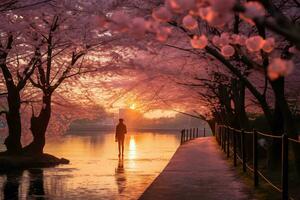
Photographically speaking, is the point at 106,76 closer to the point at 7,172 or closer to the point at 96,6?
the point at 96,6

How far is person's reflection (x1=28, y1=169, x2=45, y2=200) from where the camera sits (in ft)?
41.0

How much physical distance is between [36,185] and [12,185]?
0.68m

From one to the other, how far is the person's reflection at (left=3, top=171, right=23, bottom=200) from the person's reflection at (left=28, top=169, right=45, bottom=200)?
36 cm

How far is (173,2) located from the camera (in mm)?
3627

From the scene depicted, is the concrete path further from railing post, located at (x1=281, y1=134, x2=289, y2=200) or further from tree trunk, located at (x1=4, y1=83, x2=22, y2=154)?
tree trunk, located at (x1=4, y1=83, x2=22, y2=154)

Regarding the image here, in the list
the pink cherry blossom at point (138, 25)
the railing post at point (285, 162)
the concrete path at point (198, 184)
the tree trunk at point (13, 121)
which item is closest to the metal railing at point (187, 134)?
the tree trunk at point (13, 121)

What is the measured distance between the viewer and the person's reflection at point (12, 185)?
12459 mm

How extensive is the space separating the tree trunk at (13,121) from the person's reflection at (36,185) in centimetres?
533

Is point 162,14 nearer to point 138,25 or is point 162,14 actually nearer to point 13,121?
point 138,25

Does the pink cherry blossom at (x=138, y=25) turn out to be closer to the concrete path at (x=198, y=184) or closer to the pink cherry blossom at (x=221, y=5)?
the pink cherry blossom at (x=221, y=5)

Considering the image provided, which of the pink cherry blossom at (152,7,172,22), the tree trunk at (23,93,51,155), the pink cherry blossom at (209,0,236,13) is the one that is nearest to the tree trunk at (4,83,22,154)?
the tree trunk at (23,93,51,155)

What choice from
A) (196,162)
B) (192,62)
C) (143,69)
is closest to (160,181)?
(196,162)

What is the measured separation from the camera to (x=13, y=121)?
79.3 feet

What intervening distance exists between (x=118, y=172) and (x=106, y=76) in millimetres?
12996
